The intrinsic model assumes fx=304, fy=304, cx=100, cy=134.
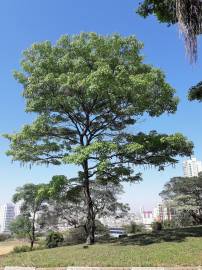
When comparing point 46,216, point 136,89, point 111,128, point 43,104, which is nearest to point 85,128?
point 111,128

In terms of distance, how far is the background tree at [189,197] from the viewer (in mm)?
31578

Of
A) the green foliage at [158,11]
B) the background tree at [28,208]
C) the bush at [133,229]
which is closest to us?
the green foliage at [158,11]

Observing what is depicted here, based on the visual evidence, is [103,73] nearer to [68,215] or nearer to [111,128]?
[111,128]

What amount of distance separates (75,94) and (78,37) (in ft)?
12.1

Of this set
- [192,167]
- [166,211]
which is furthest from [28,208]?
[192,167]

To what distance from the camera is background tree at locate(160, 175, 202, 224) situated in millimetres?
31578

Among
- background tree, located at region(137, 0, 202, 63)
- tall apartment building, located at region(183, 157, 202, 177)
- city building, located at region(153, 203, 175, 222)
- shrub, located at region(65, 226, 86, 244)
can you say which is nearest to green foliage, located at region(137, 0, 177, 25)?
background tree, located at region(137, 0, 202, 63)

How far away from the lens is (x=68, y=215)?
31.7 metres

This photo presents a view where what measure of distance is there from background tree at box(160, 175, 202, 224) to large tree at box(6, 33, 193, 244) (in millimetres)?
16275

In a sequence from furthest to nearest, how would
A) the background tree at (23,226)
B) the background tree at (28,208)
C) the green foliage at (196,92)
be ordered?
the background tree at (23,226) < the background tree at (28,208) < the green foliage at (196,92)

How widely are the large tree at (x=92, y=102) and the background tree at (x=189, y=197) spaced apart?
53.4 ft

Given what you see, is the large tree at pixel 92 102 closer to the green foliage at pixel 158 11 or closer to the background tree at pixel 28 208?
the green foliage at pixel 158 11

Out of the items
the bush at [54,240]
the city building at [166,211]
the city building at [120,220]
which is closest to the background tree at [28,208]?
the bush at [54,240]

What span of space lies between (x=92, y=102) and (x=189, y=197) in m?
19.6
